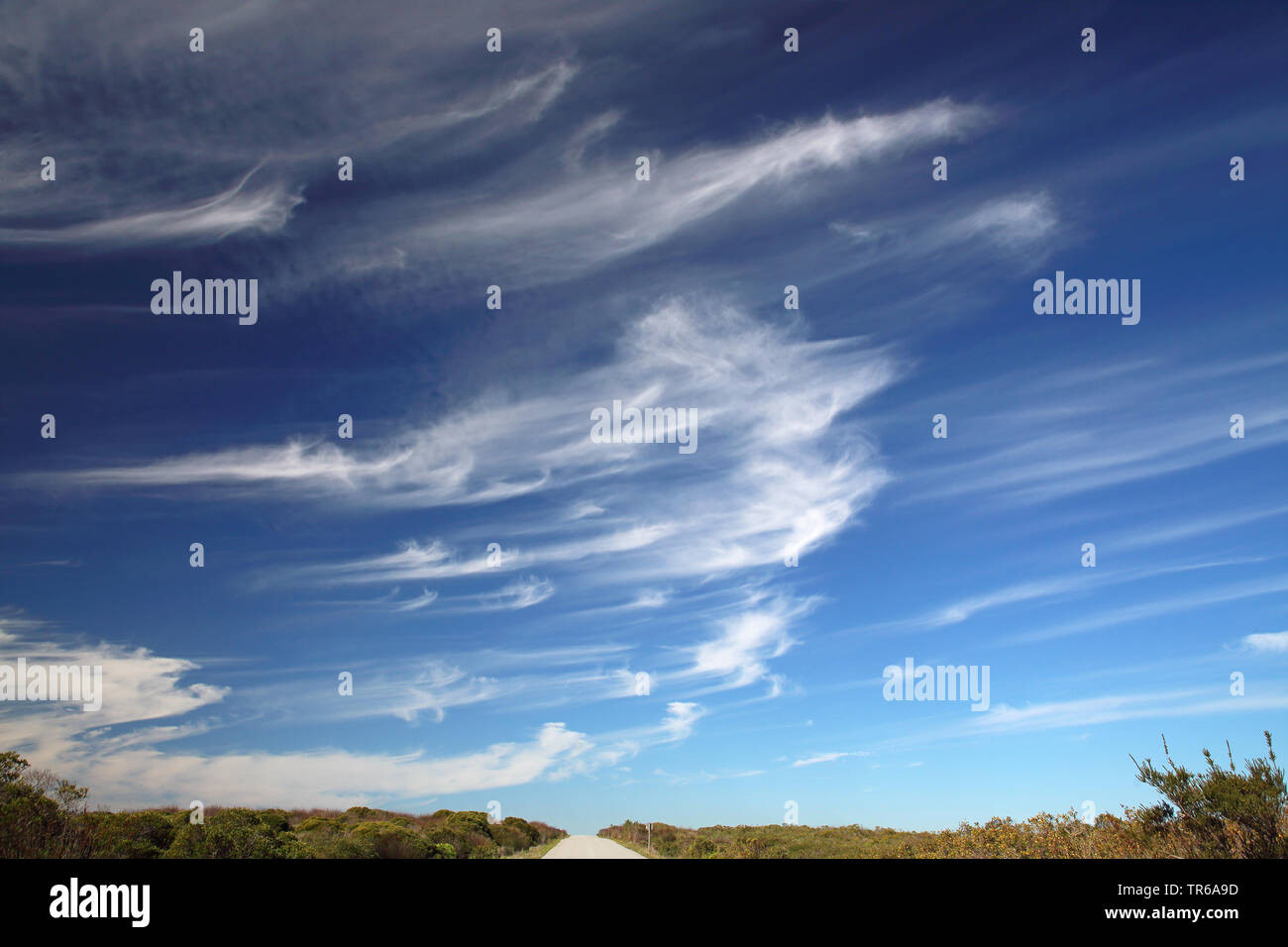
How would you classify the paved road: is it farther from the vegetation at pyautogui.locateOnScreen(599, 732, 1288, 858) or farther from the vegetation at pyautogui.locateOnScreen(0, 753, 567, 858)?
the vegetation at pyautogui.locateOnScreen(599, 732, 1288, 858)

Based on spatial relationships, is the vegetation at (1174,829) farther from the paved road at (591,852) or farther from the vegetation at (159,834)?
the vegetation at (159,834)

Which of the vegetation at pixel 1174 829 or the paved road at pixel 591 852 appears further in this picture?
the paved road at pixel 591 852

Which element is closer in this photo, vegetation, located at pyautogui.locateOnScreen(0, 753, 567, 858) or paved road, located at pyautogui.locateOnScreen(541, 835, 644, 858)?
vegetation, located at pyautogui.locateOnScreen(0, 753, 567, 858)

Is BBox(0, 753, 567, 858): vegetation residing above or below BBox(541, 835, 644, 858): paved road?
above

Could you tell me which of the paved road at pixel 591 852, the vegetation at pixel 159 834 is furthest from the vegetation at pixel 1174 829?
the vegetation at pixel 159 834

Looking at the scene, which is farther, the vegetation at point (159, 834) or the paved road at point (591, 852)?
the paved road at point (591, 852)

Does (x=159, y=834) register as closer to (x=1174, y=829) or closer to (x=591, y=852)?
(x=591, y=852)

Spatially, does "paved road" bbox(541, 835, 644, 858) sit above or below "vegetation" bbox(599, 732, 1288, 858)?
below

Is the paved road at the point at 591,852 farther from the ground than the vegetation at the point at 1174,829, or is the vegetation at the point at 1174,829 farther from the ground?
the vegetation at the point at 1174,829

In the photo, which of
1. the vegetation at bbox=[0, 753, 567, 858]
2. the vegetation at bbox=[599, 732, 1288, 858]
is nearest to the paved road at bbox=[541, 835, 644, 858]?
the vegetation at bbox=[0, 753, 567, 858]

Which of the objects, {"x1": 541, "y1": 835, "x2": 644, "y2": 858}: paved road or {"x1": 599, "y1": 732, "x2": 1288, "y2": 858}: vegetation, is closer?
{"x1": 599, "y1": 732, "x2": 1288, "y2": 858}: vegetation
